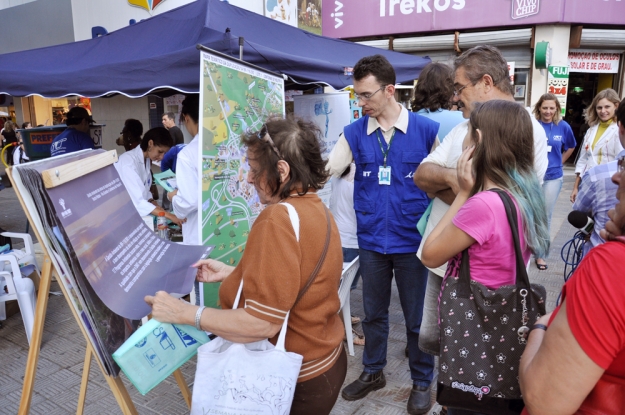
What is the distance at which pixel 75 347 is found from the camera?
11.8ft

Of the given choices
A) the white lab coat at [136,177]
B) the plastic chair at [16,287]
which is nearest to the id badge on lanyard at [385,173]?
the white lab coat at [136,177]

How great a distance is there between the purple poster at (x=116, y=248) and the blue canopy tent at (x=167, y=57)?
5.50ft

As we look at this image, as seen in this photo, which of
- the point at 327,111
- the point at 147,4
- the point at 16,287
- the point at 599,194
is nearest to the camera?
the point at 599,194

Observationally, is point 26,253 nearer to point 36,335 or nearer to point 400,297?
point 36,335

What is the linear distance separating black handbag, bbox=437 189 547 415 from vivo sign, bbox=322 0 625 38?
38.9 ft

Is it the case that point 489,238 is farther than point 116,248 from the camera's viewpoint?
No

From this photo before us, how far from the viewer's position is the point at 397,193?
264cm

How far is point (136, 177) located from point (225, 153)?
1.46 metres

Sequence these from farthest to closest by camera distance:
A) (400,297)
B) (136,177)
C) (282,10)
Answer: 1. (282,10)
2. (136,177)
3. (400,297)

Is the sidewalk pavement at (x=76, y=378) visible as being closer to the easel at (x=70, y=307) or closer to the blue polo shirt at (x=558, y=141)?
the easel at (x=70, y=307)

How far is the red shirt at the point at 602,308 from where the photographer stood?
853 mm

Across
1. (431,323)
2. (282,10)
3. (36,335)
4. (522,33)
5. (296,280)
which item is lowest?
(431,323)

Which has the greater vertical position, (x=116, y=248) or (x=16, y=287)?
(x=116, y=248)

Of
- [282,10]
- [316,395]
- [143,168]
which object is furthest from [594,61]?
[316,395]
